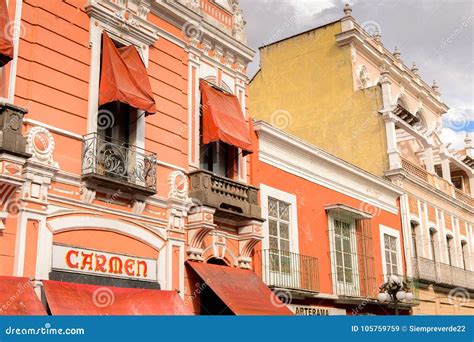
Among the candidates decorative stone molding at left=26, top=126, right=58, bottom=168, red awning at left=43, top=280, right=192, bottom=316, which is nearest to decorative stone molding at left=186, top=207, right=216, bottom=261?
red awning at left=43, top=280, right=192, bottom=316

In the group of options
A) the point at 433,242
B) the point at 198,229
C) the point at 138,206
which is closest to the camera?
the point at 138,206

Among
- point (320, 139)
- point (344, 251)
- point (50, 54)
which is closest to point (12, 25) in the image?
point (50, 54)

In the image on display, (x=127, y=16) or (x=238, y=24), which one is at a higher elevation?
(x=238, y=24)

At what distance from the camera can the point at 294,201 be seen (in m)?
15.8

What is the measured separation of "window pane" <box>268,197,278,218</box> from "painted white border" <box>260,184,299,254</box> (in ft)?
0.37

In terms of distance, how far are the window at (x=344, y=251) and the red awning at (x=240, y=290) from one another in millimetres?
4258

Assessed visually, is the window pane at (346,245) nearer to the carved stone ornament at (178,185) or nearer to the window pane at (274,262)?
the window pane at (274,262)

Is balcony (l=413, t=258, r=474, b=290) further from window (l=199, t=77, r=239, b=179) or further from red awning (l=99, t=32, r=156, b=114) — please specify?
red awning (l=99, t=32, r=156, b=114)

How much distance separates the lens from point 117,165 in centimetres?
1070

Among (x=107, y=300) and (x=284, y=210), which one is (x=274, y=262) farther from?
(x=107, y=300)

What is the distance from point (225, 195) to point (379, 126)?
1026 centimetres

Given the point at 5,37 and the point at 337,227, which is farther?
the point at 337,227

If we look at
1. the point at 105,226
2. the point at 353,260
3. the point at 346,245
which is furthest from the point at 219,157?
the point at 353,260
